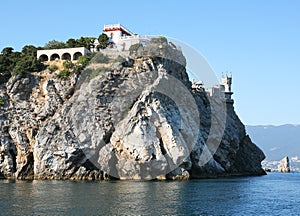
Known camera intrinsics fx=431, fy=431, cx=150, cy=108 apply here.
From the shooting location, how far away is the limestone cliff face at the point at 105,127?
2549 inches

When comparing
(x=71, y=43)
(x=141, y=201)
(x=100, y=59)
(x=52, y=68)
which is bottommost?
(x=141, y=201)

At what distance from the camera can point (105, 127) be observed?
68062mm

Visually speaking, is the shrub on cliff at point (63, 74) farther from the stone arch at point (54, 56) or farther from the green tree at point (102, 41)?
the green tree at point (102, 41)

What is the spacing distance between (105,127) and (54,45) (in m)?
27.7

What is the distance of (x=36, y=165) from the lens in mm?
66000

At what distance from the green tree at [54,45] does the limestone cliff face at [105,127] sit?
39.5ft

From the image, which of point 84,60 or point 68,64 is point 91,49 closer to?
point 84,60

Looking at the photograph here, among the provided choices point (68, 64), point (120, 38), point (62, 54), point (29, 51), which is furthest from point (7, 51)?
point (120, 38)

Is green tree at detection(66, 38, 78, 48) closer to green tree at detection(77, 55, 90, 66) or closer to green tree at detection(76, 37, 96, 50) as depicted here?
green tree at detection(76, 37, 96, 50)

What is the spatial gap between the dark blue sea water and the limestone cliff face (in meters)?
12.5

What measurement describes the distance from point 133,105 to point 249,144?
140 ft

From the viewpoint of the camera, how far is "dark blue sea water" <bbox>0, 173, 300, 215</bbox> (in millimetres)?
35125

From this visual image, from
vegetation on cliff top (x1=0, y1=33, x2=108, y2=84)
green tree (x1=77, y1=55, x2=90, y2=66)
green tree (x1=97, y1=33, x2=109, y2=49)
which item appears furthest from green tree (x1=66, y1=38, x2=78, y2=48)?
green tree (x1=77, y1=55, x2=90, y2=66)

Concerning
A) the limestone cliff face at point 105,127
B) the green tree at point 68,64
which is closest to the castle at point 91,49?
the green tree at point 68,64
